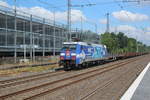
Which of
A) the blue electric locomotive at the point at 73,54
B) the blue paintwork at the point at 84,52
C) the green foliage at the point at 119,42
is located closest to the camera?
the blue electric locomotive at the point at 73,54

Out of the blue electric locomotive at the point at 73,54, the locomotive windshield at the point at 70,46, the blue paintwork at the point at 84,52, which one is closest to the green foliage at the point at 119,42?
the blue paintwork at the point at 84,52

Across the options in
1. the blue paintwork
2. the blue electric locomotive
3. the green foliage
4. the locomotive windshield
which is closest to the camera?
the blue electric locomotive

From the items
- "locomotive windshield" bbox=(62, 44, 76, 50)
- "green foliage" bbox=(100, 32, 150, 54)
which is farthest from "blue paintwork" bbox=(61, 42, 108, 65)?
"green foliage" bbox=(100, 32, 150, 54)

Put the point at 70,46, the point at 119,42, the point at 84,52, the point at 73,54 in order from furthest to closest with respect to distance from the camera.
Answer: the point at 119,42 → the point at 84,52 → the point at 70,46 → the point at 73,54

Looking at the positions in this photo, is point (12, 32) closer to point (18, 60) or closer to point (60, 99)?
point (18, 60)

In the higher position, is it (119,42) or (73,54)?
(119,42)

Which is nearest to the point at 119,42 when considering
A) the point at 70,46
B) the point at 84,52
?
the point at 84,52

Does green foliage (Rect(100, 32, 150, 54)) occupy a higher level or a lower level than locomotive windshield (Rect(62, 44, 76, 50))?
higher

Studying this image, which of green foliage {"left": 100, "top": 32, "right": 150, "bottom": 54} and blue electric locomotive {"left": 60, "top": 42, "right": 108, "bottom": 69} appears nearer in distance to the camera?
blue electric locomotive {"left": 60, "top": 42, "right": 108, "bottom": 69}

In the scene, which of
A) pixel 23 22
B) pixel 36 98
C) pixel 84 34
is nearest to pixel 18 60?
pixel 23 22

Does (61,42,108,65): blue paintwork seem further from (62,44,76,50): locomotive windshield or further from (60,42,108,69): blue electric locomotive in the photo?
(62,44,76,50): locomotive windshield

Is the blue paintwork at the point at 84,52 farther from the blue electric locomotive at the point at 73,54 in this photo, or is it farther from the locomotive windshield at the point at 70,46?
the locomotive windshield at the point at 70,46

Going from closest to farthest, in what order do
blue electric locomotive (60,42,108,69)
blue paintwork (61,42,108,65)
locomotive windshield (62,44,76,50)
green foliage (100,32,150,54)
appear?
blue electric locomotive (60,42,108,69), blue paintwork (61,42,108,65), locomotive windshield (62,44,76,50), green foliage (100,32,150,54)

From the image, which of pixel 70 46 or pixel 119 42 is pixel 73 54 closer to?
pixel 70 46
